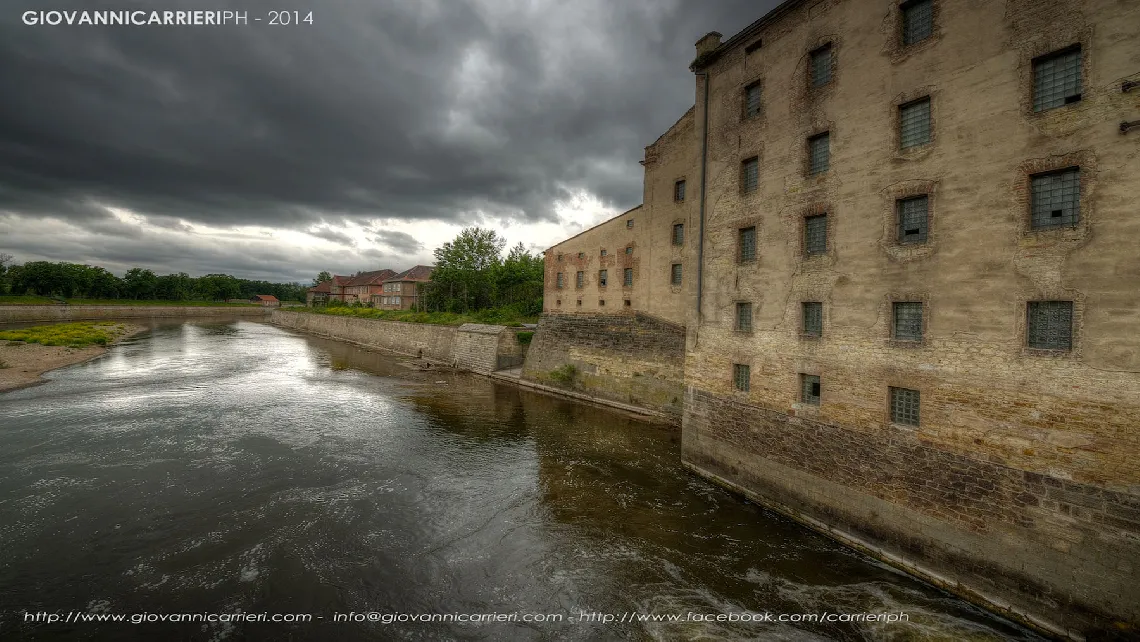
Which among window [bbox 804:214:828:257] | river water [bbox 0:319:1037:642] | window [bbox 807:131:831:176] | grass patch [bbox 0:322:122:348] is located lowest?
river water [bbox 0:319:1037:642]

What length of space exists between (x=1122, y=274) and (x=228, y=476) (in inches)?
808

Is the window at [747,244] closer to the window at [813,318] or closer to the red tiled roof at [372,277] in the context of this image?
the window at [813,318]

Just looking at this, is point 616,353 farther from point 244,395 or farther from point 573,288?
point 244,395

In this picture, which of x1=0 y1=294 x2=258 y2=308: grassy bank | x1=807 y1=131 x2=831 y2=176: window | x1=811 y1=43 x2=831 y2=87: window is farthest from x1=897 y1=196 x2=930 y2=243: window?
x1=0 y1=294 x2=258 y2=308: grassy bank

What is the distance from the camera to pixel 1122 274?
698cm

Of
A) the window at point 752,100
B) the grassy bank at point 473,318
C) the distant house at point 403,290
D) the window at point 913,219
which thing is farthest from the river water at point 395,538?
the distant house at point 403,290

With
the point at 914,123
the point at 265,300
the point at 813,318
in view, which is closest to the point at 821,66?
the point at 914,123

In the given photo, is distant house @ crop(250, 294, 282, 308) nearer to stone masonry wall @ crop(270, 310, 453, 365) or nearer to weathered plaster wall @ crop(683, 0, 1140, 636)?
stone masonry wall @ crop(270, 310, 453, 365)

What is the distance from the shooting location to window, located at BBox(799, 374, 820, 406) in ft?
37.5

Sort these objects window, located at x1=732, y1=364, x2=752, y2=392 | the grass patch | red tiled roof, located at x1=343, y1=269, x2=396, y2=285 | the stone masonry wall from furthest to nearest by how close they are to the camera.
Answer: red tiled roof, located at x1=343, y1=269, x2=396, y2=285 < the stone masonry wall < the grass patch < window, located at x1=732, y1=364, x2=752, y2=392

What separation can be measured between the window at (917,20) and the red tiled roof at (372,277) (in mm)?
89069

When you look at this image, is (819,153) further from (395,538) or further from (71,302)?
(71,302)

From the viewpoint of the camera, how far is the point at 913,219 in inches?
378

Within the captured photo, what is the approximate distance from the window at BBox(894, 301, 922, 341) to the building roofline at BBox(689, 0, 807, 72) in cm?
831
